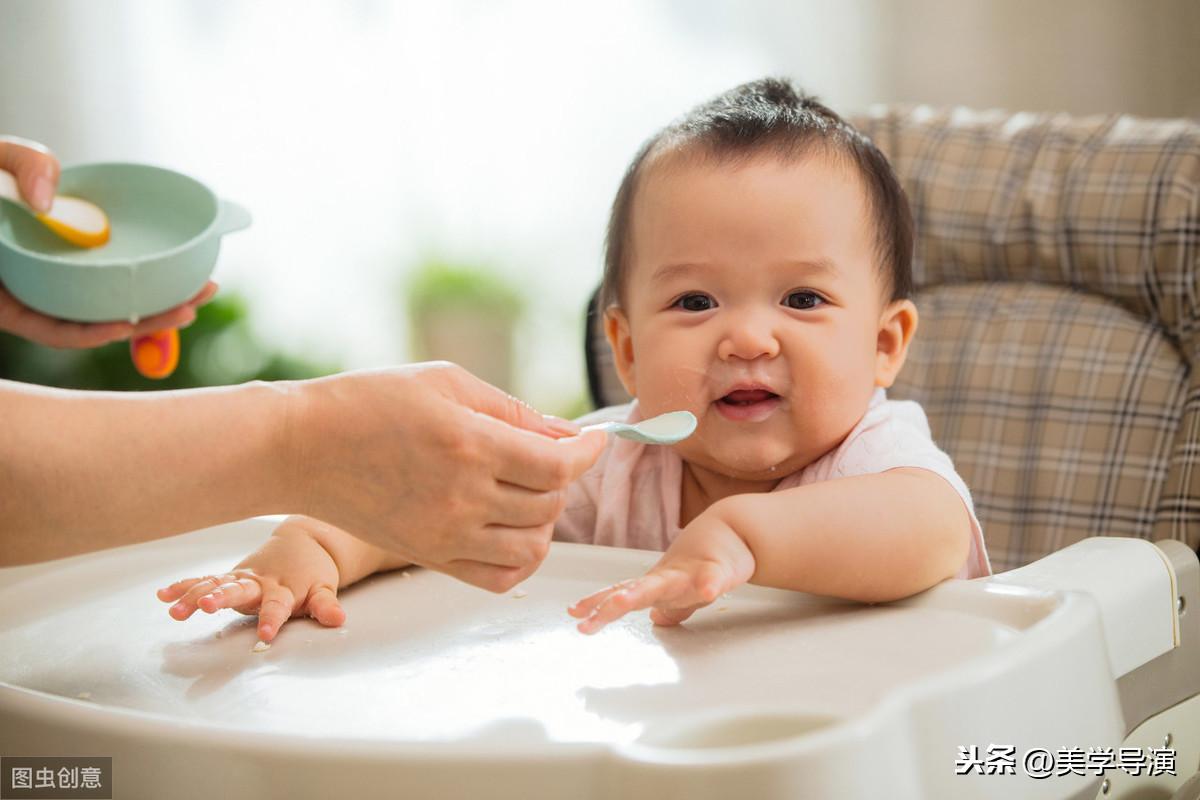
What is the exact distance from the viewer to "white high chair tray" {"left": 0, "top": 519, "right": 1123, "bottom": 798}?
0.61 metres

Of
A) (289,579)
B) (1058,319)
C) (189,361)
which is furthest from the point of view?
(189,361)

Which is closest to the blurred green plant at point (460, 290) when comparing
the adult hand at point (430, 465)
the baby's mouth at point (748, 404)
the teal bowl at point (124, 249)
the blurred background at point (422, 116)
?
the blurred background at point (422, 116)

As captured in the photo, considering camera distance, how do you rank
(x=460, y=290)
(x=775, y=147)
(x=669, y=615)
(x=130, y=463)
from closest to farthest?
(x=130, y=463), (x=669, y=615), (x=775, y=147), (x=460, y=290)

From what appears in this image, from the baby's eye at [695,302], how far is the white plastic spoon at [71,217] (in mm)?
544

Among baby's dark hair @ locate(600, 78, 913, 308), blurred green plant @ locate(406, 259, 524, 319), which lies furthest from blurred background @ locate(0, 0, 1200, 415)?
baby's dark hair @ locate(600, 78, 913, 308)

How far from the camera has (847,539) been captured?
0.87 m

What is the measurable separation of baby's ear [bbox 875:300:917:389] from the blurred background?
5.78 ft

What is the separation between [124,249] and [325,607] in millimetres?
475

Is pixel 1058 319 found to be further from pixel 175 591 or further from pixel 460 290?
pixel 460 290

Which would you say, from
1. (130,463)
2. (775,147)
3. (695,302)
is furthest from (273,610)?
(775,147)

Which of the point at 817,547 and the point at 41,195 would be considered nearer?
the point at 817,547

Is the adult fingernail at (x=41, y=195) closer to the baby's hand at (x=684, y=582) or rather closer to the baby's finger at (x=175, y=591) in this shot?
the baby's finger at (x=175, y=591)

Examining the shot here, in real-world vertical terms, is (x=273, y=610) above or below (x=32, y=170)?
below

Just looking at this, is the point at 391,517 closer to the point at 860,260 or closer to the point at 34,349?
the point at 860,260
